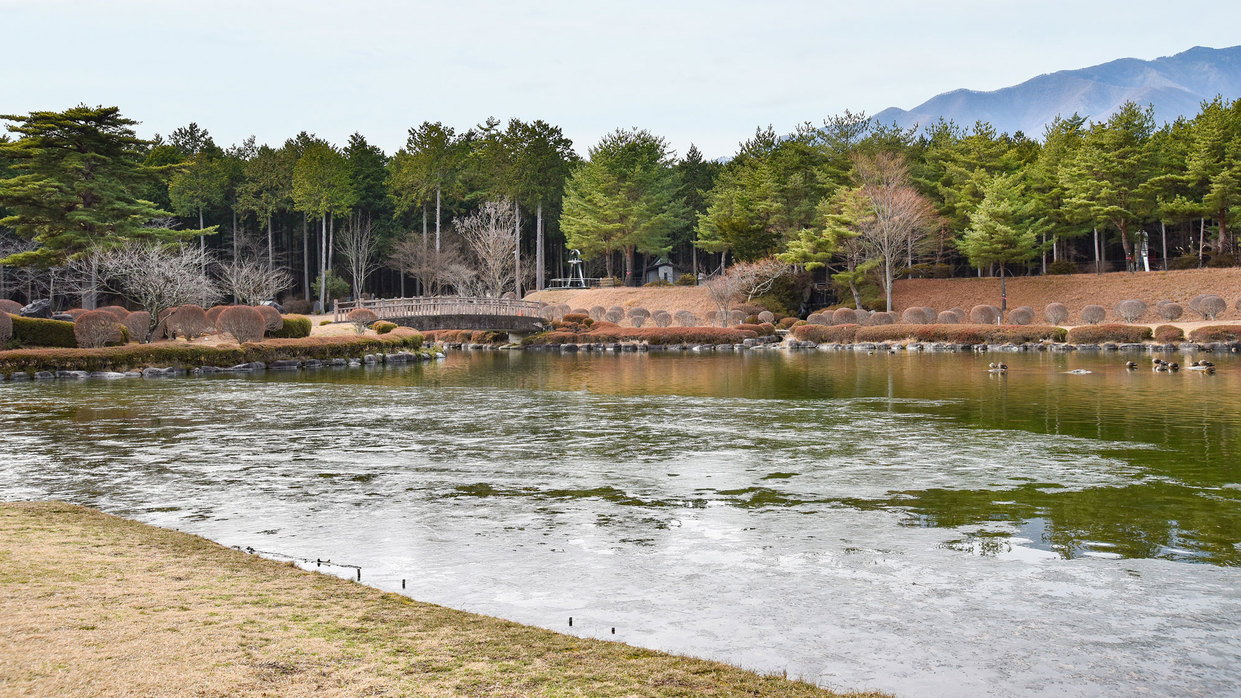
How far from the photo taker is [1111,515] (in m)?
9.01

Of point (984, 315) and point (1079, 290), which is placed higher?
point (1079, 290)

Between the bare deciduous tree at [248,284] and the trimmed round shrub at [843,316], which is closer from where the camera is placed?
the trimmed round shrub at [843,316]

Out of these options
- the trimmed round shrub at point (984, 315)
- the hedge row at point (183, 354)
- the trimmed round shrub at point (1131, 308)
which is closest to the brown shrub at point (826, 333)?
the trimmed round shrub at point (984, 315)

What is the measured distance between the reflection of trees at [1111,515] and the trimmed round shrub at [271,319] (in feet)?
111

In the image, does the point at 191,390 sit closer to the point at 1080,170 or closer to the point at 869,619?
the point at 869,619

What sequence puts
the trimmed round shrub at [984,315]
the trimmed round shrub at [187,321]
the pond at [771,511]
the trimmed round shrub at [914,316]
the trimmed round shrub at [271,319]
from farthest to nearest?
the trimmed round shrub at [914,316] < the trimmed round shrub at [984,315] < the trimmed round shrub at [271,319] < the trimmed round shrub at [187,321] < the pond at [771,511]

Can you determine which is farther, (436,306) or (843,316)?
(843,316)

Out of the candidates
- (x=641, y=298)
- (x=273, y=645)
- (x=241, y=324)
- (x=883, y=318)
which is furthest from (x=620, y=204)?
(x=273, y=645)

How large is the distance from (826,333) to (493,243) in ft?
90.7

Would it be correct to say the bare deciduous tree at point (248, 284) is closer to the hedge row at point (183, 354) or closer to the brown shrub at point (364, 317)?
the brown shrub at point (364, 317)

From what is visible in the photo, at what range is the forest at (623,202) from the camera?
45.9 m

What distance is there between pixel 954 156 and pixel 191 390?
55488 mm

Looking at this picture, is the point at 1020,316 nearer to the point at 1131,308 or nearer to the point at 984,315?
the point at 984,315

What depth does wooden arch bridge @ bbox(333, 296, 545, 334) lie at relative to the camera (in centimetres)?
4831
